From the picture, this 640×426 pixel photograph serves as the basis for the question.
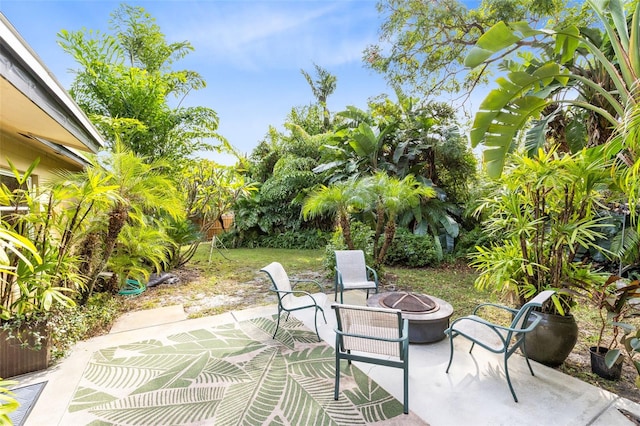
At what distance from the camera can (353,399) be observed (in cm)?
277

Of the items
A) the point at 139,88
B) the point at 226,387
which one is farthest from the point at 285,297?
the point at 139,88

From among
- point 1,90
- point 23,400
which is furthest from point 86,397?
point 1,90

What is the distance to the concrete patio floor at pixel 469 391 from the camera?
254cm

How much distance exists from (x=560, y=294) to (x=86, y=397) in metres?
5.20

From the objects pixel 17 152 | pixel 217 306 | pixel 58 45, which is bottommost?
pixel 217 306

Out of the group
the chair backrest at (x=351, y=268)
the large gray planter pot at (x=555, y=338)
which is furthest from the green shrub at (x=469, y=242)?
the large gray planter pot at (x=555, y=338)

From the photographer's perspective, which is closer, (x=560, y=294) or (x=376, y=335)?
(x=376, y=335)

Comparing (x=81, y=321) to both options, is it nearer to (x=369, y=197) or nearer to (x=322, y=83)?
(x=369, y=197)

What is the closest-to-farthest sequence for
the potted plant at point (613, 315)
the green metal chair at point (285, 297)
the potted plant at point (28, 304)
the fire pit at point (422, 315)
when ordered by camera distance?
the potted plant at point (613, 315), the potted plant at point (28, 304), the fire pit at point (422, 315), the green metal chair at point (285, 297)

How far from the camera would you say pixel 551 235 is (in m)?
3.60

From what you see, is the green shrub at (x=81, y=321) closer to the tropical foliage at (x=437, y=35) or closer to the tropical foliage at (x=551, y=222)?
the tropical foliage at (x=551, y=222)

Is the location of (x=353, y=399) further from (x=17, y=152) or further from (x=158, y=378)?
(x=17, y=152)

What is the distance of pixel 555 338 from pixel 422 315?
1430 millimetres

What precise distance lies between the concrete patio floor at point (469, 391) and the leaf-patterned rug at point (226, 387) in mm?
165
